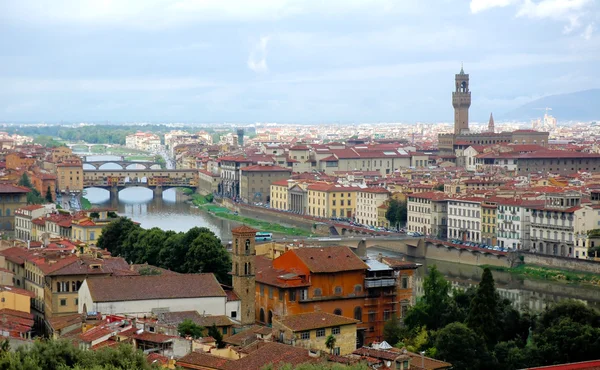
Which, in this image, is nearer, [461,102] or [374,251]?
[374,251]

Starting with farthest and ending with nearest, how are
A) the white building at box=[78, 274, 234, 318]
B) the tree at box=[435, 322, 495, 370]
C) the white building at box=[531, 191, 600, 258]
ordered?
the white building at box=[531, 191, 600, 258], the white building at box=[78, 274, 234, 318], the tree at box=[435, 322, 495, 370]

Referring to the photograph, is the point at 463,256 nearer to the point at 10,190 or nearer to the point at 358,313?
the point at 10,190

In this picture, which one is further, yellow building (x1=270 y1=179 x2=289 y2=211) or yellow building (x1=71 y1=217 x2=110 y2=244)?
yellow building (x1=270 y1=179 x2=289 y2=211)

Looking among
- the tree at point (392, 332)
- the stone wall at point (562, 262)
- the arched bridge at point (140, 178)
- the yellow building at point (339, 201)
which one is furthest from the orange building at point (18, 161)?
the tree at point (392, 332)

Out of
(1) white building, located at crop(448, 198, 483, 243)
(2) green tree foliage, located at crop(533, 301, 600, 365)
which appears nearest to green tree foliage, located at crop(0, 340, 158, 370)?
(2) green tree foliage, located at crop(533, 301, 600, 365)

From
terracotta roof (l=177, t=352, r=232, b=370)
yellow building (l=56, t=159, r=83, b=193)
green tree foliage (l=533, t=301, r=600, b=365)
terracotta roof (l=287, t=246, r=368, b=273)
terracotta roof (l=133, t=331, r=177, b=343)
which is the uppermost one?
terracotta roof (l=287, t=246, r=368, b=273)

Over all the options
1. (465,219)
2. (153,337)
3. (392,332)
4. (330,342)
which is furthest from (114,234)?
(465,219)

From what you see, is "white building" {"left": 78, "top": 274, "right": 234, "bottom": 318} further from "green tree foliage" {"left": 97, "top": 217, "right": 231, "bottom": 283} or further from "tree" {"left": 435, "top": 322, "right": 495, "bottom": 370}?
"tree" {"left": 435, "top": 322, "right": 495, "bottom": 370}
